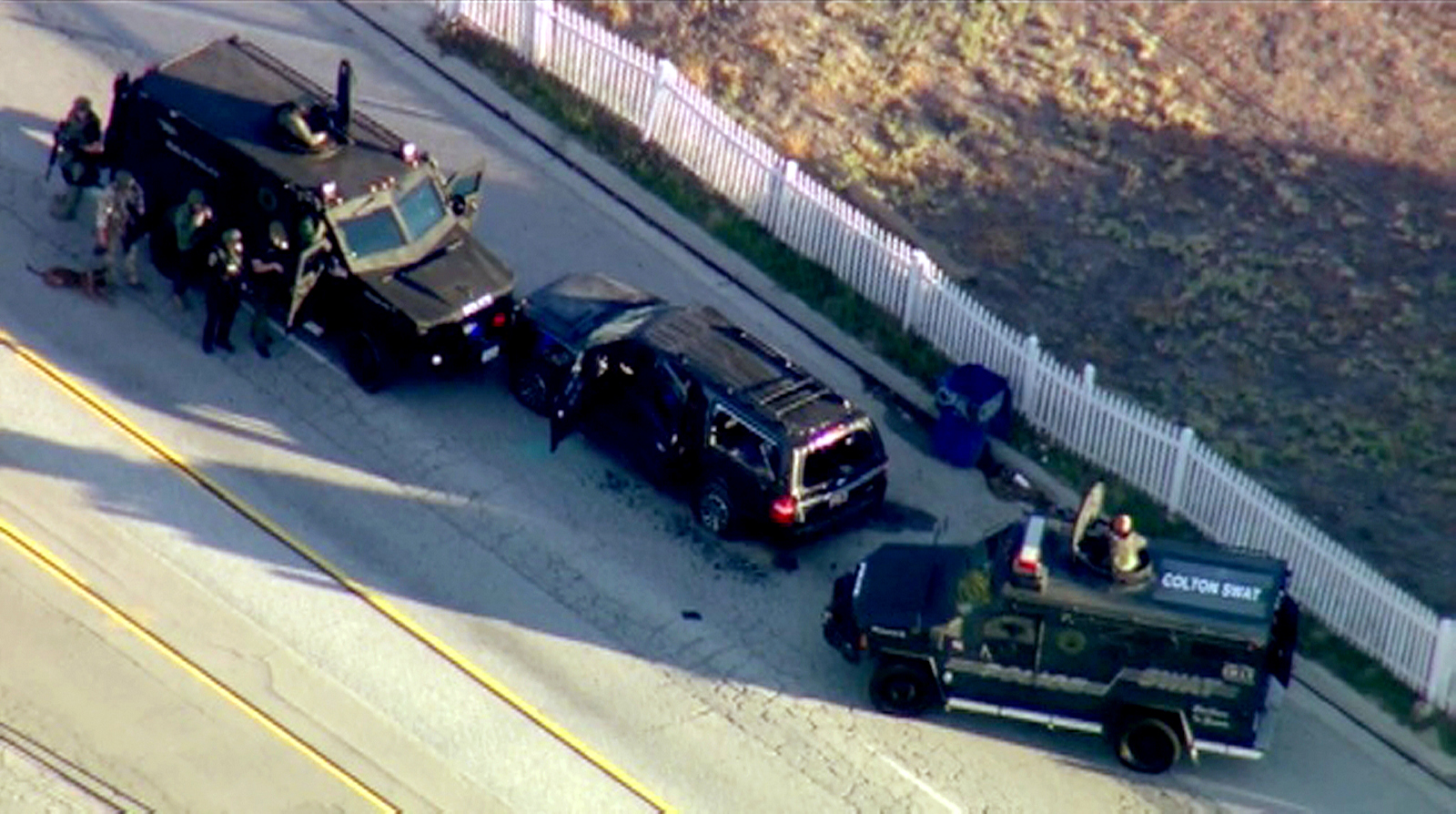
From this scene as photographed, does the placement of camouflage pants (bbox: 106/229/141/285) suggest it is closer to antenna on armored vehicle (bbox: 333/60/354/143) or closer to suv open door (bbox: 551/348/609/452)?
antenna on armored vehicle (bbox: 333/60/354/143)

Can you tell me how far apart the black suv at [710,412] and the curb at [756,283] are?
2.49 metres

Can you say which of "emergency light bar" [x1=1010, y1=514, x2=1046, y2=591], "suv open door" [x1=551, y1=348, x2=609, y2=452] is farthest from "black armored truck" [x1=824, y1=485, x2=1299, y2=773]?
"suv open door" [x1=551, y1=348, x2=609, y2=452]

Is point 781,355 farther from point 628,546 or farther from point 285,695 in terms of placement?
point 285,695

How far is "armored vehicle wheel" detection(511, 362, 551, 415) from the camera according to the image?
108ft

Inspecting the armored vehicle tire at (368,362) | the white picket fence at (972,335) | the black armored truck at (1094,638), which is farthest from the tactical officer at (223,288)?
the black armored truck at (1094,638)

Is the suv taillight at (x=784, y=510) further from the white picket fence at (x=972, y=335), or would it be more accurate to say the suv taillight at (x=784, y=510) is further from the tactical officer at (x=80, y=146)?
the tactical officer at (x=80, y=146)

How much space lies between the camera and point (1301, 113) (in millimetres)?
39562

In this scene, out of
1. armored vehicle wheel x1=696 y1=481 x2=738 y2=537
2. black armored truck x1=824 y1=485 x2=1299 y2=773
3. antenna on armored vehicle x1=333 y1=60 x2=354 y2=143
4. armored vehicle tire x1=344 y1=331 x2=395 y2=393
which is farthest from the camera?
antenna on armored vehicle x1=333 y1=60 x2=354 y2=143

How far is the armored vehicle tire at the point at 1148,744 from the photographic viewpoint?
2917 centimetres

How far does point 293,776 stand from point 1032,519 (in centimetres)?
765

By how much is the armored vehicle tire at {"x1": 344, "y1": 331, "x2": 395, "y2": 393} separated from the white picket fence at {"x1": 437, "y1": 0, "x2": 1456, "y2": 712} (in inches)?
223

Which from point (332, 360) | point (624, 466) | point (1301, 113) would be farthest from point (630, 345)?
point (1301, 113)

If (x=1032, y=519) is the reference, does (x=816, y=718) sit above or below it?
below

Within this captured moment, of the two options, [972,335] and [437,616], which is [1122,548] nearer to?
[972,335]
